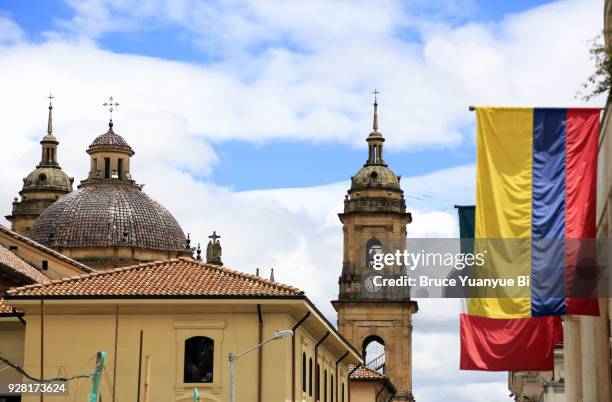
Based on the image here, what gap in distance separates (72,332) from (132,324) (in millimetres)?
1888

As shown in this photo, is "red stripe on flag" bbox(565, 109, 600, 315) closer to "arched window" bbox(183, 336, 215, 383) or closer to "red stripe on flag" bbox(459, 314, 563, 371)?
"red stripe on flag" bbox(459, 314, 563, 371)

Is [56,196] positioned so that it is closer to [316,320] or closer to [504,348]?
[316,320]

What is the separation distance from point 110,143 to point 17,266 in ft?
158

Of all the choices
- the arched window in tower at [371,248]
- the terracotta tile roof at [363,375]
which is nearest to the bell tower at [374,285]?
the arched window in tower at [371,248]

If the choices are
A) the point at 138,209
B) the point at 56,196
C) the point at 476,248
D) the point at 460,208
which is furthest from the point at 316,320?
the point at 56,196

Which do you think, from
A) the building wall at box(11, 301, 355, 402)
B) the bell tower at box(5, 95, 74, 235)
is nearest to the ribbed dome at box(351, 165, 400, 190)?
the bell tower at box(5, 95, 74, 235)

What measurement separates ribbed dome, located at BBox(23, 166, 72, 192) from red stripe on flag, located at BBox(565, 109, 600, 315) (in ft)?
350

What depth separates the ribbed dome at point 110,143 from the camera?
374 feet

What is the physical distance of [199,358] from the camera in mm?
47469

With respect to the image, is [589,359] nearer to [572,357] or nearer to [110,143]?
[572,357]

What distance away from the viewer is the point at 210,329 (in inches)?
1860

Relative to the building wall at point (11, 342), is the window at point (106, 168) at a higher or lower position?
higher

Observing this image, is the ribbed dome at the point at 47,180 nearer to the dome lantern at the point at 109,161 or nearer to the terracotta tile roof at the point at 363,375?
the dome lantern at the point at 109,161

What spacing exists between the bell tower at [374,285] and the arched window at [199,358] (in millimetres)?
61527
